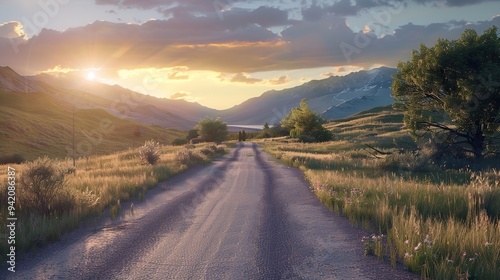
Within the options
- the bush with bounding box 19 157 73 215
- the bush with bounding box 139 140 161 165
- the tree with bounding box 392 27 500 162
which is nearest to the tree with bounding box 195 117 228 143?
the bush with bounding box 139 140 161 165

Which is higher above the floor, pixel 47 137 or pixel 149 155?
pixel 47 137

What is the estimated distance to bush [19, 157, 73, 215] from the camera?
11.9m

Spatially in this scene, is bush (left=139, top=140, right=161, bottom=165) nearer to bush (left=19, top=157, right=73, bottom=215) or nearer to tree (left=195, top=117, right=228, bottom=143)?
bush (left=19, top=157, right=73, bottom=215)

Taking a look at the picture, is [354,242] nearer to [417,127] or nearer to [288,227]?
[288,227]

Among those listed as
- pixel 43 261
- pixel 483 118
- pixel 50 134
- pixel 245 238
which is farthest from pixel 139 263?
pixel 50 134

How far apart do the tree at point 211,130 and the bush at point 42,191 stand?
81.9 meters

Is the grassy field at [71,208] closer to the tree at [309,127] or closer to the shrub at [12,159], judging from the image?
the shrub at [12,159]

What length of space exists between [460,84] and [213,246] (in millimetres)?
23358

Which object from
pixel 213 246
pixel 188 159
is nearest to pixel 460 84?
pixel 188 159

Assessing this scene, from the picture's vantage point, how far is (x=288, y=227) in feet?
33.8

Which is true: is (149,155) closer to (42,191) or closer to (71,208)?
(42,191)

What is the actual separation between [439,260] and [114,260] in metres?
5.40

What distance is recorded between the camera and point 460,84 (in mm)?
26781

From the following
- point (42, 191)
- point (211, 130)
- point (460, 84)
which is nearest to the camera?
point (42, 191)
